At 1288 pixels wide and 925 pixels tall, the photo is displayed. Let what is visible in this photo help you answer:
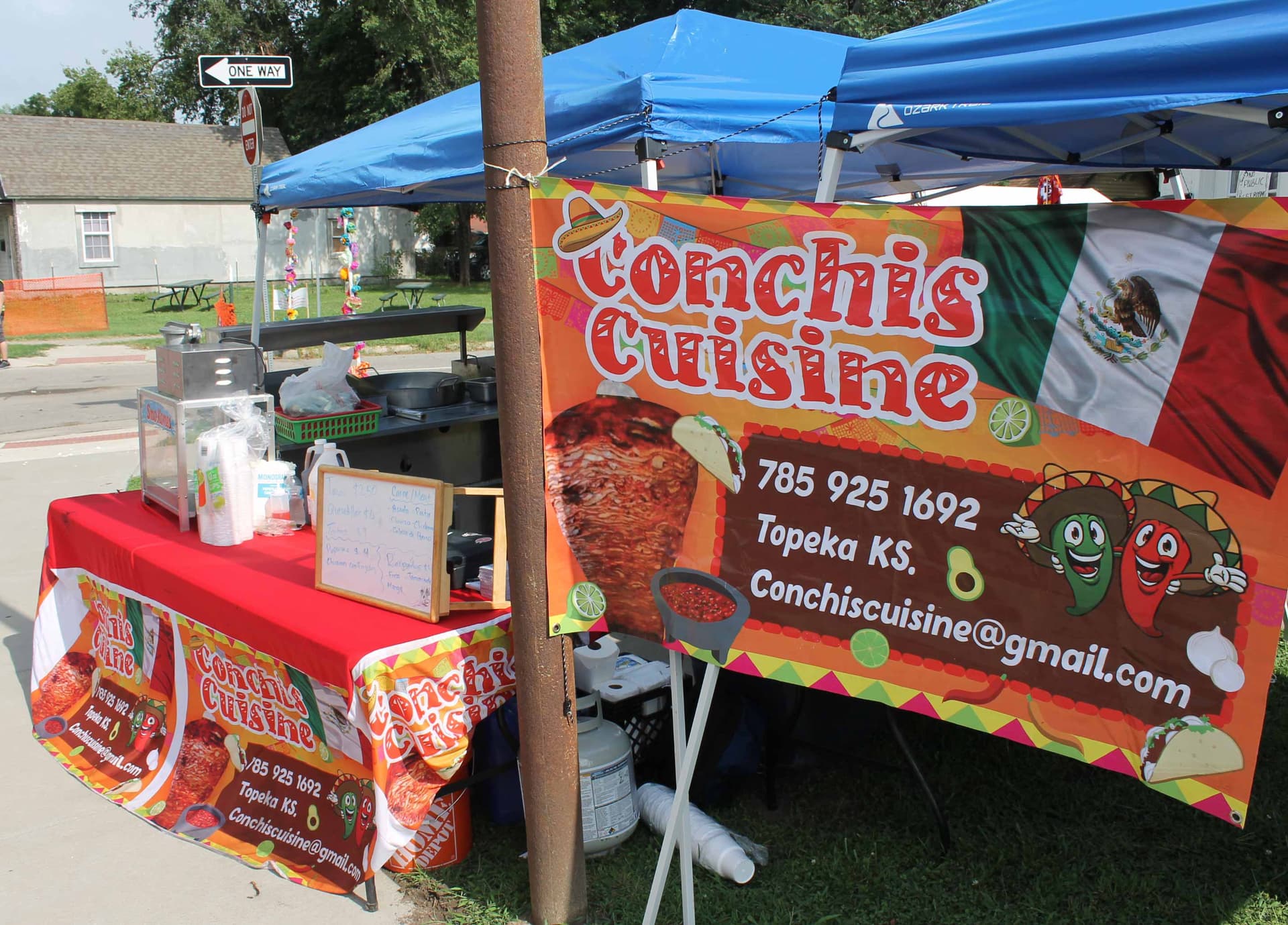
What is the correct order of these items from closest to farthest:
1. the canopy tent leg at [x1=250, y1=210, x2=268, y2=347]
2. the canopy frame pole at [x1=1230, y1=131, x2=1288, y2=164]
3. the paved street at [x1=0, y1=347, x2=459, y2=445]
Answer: the canopy frame pole at [x1=1230, y1=131, x2=1288, y2=164] < the canopy tent leg at [x1=250, y1=210, x2=268, y2=347] < the paved street at [x1=0, y1=347, x2=459, y2=445]

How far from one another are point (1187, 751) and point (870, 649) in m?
0.69


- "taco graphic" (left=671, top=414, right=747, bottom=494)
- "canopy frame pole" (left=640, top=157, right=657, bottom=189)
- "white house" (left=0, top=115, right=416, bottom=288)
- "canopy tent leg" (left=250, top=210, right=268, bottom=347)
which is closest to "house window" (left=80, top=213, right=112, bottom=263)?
"white house" (left=0, top=115, right=416, bottom=288)

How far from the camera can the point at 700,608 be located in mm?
2607

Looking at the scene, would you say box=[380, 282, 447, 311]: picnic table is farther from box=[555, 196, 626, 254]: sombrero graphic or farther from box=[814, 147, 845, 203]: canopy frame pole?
box=[814, 147, 845, 203]: canopy frame pole

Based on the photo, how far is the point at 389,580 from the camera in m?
3.22

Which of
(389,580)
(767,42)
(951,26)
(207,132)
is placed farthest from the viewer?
(207,132)

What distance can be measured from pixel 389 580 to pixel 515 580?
649 mm

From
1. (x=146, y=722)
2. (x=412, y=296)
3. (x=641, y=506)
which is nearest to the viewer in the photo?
(x=641, y=506)

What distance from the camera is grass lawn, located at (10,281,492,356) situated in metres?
19.0

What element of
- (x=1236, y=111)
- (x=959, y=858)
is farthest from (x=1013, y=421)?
(x=959, y=858)

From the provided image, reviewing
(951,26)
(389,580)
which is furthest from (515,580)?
(951,26)

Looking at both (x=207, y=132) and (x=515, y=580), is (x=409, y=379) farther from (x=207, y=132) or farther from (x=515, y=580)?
(x=207, y=132)

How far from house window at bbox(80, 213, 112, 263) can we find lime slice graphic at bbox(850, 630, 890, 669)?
33452 millimetres

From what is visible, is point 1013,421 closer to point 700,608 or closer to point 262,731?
point 700,608
